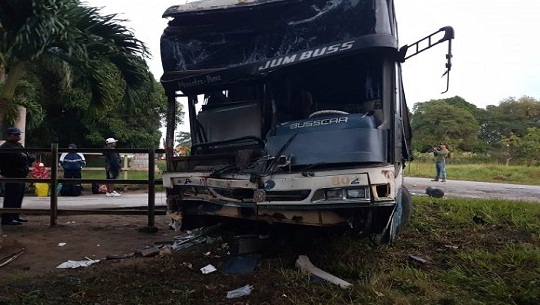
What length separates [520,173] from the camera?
25.8 m

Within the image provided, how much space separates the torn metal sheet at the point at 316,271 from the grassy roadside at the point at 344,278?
89 mm

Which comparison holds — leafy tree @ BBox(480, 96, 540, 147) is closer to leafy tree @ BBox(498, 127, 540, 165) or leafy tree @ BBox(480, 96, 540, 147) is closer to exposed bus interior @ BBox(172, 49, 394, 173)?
leafy tree @ BBox(498, 127, 540, 165)

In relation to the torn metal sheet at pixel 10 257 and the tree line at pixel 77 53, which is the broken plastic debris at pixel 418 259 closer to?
the tree line at pixel 77 53

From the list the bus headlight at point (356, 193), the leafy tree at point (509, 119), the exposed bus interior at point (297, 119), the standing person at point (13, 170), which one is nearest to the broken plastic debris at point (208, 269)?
the exposed bus interior at point (297, 119)

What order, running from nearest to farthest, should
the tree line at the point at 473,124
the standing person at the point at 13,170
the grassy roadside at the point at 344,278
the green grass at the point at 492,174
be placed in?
the grassy roadside at the point at 344,278, the standing person at the point at 13,170, the green grass at the point at 492,174, the tree line at the point at 473,124

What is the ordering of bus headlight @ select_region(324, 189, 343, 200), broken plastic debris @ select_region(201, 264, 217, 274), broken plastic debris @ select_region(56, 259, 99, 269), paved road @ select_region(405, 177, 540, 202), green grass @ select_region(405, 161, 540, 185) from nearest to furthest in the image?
bus headlight @ select_region(324, 189, 343, 200)
broken plastic debris @ select_region(201, 264, 217, 274)
broken plastic debris @ select_region(56, 259, 99, 269)
paved road @ select_region(405, 177, 540, 202)
green grass @ select_region(405, 161, 540, 185)

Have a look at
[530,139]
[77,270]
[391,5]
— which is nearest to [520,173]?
[530,139]

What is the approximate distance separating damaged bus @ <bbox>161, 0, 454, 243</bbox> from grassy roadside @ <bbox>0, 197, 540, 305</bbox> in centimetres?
45

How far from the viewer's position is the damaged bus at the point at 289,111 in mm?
3992

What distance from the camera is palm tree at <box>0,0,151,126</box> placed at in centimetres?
487

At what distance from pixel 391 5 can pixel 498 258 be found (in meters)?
2.83

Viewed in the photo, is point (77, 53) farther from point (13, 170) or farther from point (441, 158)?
point (441, 158)

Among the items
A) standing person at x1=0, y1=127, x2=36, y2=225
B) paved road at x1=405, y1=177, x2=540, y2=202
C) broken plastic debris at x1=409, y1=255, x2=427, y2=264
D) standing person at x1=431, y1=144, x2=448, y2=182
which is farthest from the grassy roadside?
standing person at x1=431, y1=144, x2=448, y2=182

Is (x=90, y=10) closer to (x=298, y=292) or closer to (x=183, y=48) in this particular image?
(x=183, y=48)
